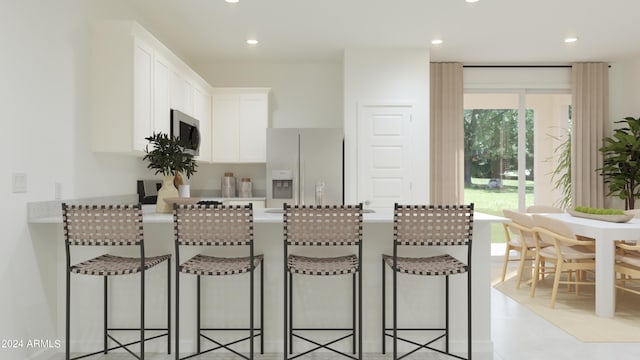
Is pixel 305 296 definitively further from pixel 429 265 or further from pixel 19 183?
pixel 19 183

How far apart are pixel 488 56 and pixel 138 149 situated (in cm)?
447

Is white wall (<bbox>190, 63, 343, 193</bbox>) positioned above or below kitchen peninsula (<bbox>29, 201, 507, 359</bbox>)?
above

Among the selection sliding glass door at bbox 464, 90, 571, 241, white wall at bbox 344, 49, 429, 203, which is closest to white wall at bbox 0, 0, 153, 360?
white wall at bbox 344, 49, 429, 203

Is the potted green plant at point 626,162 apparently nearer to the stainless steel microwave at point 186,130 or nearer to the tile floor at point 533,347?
the tile floor at point 533,347

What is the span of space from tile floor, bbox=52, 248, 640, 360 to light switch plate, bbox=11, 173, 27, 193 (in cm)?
113

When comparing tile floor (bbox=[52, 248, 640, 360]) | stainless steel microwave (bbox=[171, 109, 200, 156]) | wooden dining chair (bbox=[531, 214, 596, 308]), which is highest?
stainless steel microwave (bbox=[171, 109, 200, 156])

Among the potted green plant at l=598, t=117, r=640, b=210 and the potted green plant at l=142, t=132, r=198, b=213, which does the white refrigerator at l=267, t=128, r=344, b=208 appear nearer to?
the potted green plant at l=142, t=132, r=198, b=213

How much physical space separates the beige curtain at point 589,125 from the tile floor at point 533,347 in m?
3.05

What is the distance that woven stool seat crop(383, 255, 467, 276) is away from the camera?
102 inches

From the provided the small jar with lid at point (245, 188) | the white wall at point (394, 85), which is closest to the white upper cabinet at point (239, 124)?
the small jar with lid at point (245, 188)

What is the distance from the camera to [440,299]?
3.02 metres

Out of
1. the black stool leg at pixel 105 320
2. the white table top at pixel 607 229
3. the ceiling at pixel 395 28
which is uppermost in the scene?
the ceiling at pixel 395 28

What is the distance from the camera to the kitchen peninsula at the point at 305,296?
300cm

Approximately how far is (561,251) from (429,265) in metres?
2.27
